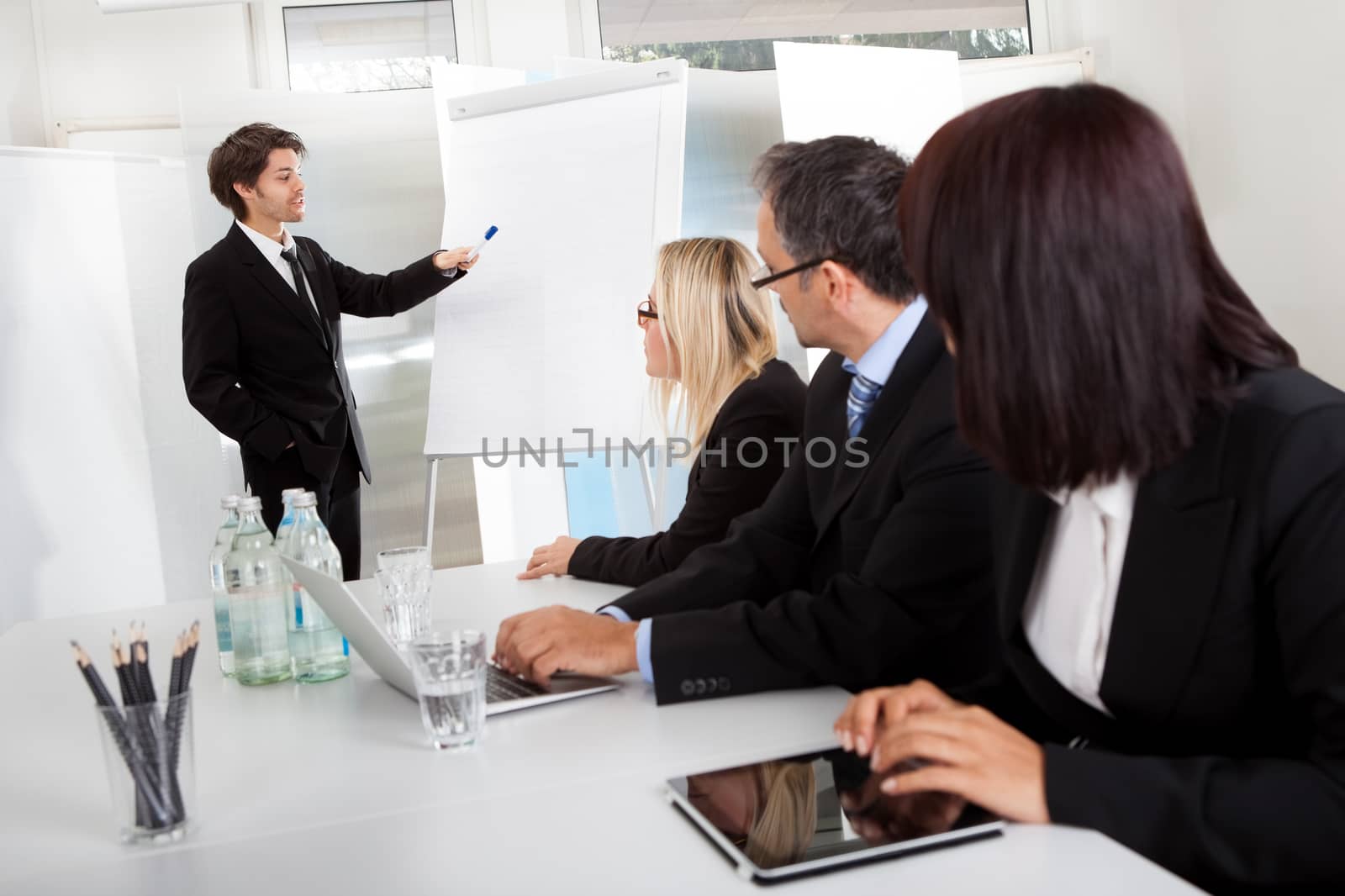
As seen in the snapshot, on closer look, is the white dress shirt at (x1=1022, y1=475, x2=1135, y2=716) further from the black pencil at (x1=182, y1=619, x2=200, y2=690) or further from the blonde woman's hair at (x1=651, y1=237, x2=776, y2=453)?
the blonde woman's hair at (x1=651, y1=237, x2=776, y2=453)

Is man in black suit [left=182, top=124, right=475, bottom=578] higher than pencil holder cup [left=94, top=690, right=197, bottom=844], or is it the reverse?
man in black suit [left=182, top=124, right=475, bottom=578]

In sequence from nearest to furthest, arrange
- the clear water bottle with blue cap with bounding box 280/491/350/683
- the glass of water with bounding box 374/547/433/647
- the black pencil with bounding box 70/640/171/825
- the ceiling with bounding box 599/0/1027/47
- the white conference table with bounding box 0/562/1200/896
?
1. the white conference table with bounding box 0/562/1200/896
2. the black pencil with bounding box 70/640/171/825
3. the clear water bottle with blue cap with bounding box 280/491/350/683
4. the glass of water with bounding box 374/547/433/647
5. the ceiling with bounding box 599/0/1027/47

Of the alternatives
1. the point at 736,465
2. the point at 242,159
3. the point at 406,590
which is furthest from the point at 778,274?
the point at 242,159

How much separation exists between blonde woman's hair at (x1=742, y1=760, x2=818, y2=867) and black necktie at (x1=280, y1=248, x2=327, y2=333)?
302 centimetres

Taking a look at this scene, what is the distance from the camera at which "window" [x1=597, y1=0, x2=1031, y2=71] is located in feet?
16.0

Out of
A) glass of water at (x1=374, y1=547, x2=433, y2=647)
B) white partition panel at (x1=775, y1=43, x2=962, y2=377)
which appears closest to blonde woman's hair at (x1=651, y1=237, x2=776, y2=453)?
glass of water at (x1=374, y1=547, x2=433, y2=647)

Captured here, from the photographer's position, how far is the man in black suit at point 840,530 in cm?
136

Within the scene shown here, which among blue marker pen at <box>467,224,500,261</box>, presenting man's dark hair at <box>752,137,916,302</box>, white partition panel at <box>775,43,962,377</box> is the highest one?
white partition panel at <box>775,43,962,377</box>

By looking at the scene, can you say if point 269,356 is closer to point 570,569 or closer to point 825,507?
point 570,569

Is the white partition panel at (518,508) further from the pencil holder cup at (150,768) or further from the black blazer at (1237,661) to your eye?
the black blazer at (1237,661)

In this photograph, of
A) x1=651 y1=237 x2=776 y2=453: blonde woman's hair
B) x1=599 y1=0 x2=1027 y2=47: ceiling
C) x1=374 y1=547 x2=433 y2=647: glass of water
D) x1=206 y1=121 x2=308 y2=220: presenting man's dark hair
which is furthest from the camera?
x1=599 y1=0 x2=1027 y2=47: ceiling

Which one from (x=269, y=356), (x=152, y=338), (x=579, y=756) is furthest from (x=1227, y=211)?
(x=579, y=756)

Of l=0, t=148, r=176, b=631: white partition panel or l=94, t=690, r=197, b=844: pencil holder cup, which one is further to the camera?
l=0, t=148, r=176, b=631: white partition panel

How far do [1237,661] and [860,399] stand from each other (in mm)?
792
